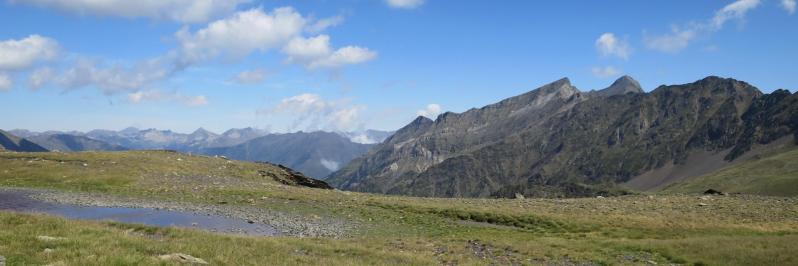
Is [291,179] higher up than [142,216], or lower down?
higher up

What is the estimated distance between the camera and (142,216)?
41.2m

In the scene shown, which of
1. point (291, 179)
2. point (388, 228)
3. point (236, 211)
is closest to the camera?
point (388, 228)

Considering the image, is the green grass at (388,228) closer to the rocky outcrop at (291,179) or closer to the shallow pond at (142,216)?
the rocky outcrop at (291,179)

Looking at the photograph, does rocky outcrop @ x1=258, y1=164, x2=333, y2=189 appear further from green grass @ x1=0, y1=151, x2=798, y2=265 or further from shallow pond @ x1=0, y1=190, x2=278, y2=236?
shallow pond @ x1=0, y1=190, x2=278, y2=236

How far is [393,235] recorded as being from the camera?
3903cm

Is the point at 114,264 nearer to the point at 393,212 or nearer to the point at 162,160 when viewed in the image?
the point at 393,212

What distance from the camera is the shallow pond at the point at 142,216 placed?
37.8 m

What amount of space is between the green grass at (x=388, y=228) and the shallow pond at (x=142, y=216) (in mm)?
7298

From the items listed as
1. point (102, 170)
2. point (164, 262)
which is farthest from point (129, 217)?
point (102, 170)

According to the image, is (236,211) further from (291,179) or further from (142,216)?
(291,179)

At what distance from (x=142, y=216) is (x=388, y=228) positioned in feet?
62.2

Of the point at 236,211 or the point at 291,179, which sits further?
the point at 291,179

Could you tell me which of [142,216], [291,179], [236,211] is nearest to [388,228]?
[236,211]

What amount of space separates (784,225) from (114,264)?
47.3m
